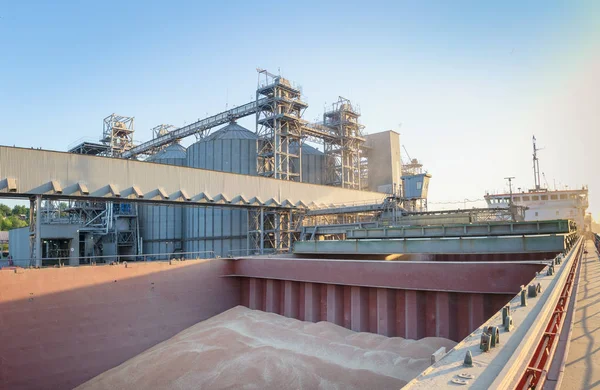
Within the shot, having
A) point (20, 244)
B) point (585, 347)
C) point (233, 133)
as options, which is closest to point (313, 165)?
point (233, 133)

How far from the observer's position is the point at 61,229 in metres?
41.9

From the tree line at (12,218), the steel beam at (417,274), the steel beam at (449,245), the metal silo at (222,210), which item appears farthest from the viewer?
the tree line at (12,218)

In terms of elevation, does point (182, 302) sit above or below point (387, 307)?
below

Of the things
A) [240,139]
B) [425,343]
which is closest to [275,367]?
[425,343]

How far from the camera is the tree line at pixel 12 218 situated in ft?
311

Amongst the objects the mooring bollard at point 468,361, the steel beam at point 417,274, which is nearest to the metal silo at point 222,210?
the steel beam at point 417,274

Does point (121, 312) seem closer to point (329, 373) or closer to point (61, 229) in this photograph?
point (329, 373)

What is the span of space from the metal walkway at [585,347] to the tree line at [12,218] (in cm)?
10672

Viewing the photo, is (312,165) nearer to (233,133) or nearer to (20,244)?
(233,133)

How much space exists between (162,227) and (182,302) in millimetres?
34615

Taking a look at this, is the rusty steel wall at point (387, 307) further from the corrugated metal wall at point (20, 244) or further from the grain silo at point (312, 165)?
the corrugated metal wall at point (20, 244)

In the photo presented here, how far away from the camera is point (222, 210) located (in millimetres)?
42812

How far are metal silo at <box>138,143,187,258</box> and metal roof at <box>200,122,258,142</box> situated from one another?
7.70 metres

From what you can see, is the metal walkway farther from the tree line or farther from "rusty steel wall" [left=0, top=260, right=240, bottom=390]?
the tree line
